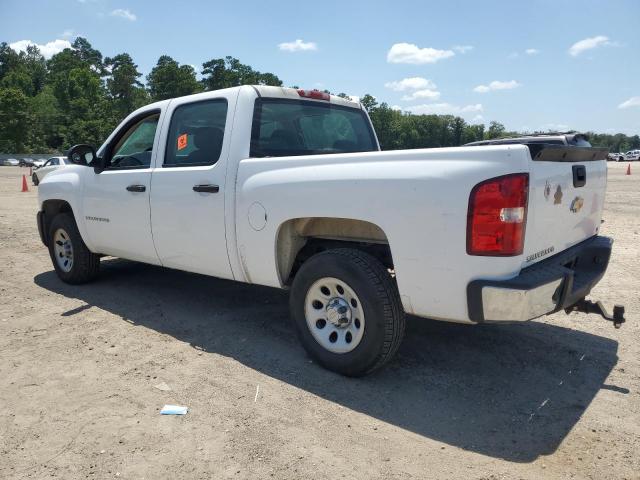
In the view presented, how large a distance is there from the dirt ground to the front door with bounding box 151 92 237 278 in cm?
70

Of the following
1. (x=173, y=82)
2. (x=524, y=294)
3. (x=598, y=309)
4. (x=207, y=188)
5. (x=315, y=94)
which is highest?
(x=173, y=82)

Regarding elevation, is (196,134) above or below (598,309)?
above

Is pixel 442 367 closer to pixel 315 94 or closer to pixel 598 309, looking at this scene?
pixel 598 309

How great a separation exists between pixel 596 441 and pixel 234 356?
245 centimetres

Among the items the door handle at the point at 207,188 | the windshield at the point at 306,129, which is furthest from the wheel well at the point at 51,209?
the windshield at the point at 306,129

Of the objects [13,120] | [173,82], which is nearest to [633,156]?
[173,82]

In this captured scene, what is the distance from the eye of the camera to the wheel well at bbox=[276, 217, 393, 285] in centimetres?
352

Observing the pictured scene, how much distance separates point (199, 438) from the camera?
9.29 feet

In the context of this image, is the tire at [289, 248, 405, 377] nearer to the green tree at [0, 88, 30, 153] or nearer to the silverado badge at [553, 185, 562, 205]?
the silverado badge at [553, 185, 562, 205]

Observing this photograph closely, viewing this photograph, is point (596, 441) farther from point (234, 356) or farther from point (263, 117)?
point (263, 117)

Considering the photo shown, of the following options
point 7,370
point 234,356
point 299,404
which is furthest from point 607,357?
point 7,370

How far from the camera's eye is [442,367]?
147 inches

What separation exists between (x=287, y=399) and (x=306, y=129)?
2334 millimetres

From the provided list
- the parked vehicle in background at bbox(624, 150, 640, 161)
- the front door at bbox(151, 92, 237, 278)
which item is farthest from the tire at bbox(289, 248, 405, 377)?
the parked vehicle in background at bbox(624, 150, 640, 161)
